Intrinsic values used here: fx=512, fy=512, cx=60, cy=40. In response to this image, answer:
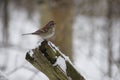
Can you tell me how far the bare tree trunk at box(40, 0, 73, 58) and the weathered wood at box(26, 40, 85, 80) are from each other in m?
4.96

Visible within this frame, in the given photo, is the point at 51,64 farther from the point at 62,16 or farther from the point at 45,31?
the point at 62,16

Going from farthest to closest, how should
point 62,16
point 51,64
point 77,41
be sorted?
point 77,41, point 62,16, point 51,64

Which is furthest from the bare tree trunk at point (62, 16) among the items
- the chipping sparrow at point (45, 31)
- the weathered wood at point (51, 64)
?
the weathered wood at point (51, 64)

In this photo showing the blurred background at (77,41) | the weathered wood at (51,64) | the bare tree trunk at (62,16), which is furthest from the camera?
the bare tree trunk at (62,16)

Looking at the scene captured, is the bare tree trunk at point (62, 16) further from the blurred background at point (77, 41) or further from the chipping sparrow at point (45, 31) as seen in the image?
Answer: the chipping sparrow at point (45, 31)

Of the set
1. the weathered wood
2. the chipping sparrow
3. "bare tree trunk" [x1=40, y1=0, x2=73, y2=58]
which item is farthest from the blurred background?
the weathered wood

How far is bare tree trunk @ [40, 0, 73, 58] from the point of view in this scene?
804 centimetres

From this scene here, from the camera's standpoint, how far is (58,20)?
27.0 ft

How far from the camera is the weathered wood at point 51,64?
282cm

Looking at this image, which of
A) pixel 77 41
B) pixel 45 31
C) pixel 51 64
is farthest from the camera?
pixel 77 41

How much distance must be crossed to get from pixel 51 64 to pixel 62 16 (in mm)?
5412

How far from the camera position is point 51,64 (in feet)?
9.29

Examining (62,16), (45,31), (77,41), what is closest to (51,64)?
(45,31)

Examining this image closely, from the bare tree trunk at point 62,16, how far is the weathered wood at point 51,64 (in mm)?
4956
